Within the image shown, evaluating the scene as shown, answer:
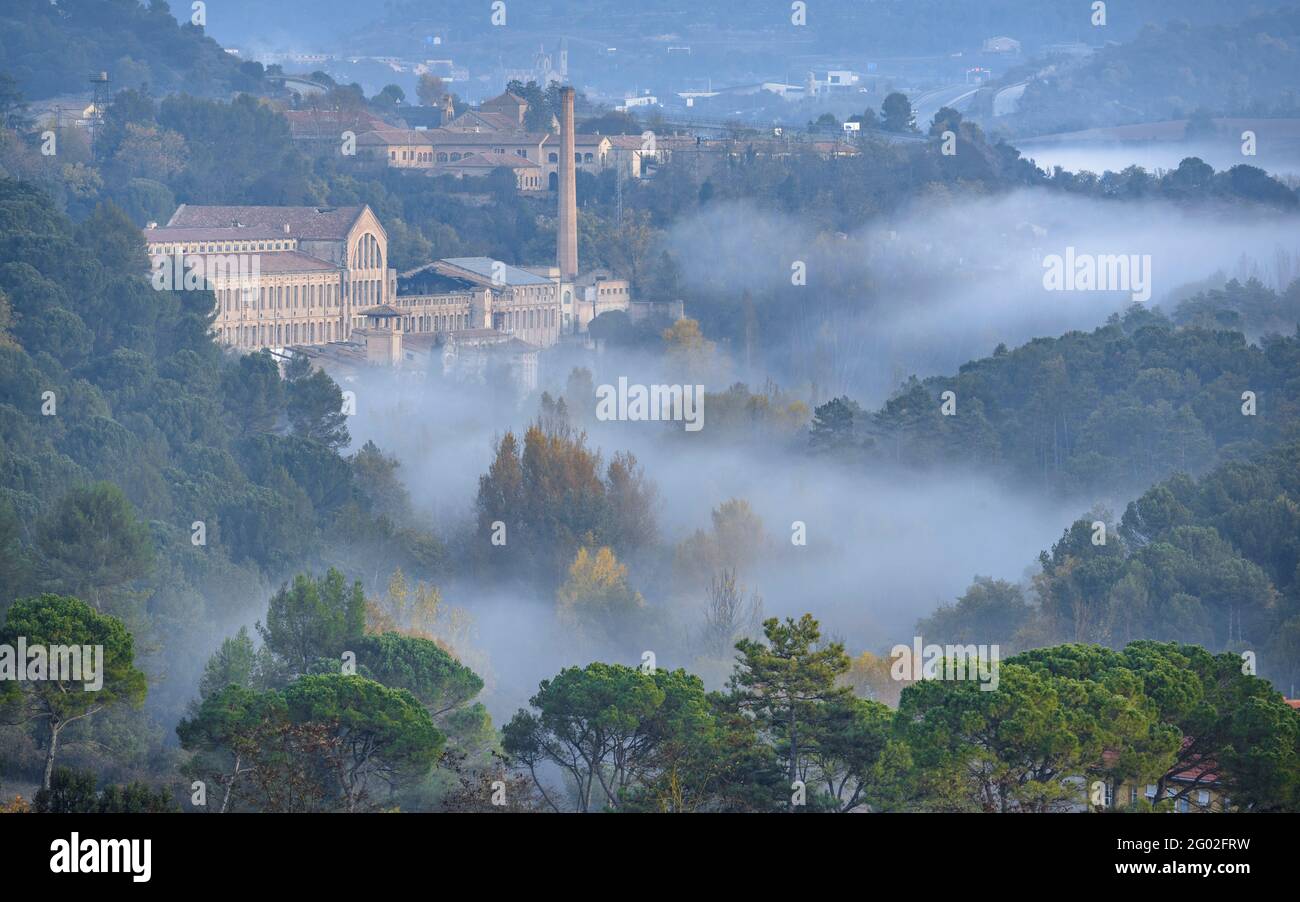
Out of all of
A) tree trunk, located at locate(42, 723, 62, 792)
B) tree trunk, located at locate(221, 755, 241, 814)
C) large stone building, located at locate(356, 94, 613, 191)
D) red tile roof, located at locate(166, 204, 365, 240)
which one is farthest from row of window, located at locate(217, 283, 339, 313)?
tree trunk, located at locate(221, 755, 241, 814)

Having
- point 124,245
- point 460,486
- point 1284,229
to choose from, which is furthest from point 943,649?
point 1284,229

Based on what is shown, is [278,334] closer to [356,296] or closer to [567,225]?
[356,296]

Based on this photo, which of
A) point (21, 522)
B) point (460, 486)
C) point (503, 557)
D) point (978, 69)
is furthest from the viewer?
point (978, 69)

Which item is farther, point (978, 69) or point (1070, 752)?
point (978, 69)

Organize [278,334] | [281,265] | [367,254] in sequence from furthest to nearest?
[367,254], [281,265], [278,334]

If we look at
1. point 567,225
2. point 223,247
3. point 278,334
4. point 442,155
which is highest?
point 442,155

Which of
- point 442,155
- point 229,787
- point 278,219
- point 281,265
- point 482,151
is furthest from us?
point 442,155

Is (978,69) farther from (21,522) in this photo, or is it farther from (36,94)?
(21,522)

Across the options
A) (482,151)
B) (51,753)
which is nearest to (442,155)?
(482,151)
